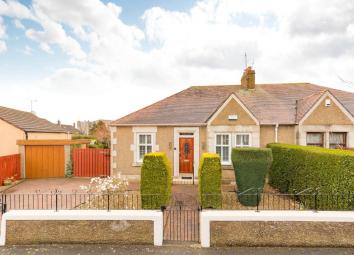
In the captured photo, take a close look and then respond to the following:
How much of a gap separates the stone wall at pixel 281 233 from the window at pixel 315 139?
8207 mm

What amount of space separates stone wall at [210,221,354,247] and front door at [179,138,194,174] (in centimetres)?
799

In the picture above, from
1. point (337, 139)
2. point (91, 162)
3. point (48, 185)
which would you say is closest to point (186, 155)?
point (91, 162)

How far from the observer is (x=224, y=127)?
13.7 meters

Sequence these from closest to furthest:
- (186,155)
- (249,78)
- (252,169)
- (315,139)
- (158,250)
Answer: (158,250) → (252,169) → (315,139) → (186,155) → (249,78)

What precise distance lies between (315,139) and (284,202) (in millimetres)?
7953

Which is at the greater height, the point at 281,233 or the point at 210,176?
the point at 210,176

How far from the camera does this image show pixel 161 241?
6391 millimetres

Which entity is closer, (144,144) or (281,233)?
(281,233)

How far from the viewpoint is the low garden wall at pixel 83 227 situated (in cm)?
646

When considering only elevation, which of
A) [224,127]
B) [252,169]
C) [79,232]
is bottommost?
[79,232]

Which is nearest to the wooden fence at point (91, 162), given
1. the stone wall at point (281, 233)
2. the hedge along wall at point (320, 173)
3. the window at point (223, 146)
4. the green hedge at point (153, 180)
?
the window at point (223, 146)

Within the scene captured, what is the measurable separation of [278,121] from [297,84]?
570cm

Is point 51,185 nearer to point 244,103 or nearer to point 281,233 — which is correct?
point 244,103

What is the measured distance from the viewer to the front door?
1430cm
